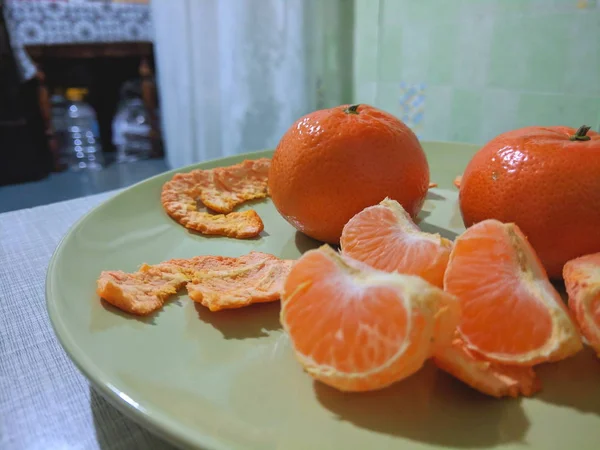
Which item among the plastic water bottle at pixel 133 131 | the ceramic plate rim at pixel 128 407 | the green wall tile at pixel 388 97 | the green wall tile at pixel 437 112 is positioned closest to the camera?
the ceramic plate rim at pixel 128 407

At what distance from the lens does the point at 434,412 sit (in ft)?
1.17

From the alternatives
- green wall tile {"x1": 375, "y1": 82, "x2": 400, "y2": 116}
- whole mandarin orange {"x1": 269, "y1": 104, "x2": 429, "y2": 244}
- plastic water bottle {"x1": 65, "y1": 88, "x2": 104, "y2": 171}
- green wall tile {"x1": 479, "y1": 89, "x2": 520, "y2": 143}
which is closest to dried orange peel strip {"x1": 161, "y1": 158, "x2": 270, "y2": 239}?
whole mandarin orange {"x1": 269, "y1": 104, "x2": 429, "y2": 244}

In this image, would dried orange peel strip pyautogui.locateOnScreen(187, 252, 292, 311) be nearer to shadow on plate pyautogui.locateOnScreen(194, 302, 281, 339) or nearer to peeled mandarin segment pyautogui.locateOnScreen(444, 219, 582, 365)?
shadow on plate pyautogui.locateOnScreen(194, 302, 281, 339)

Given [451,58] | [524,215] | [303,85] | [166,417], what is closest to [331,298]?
[166,417]

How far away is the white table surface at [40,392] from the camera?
410 millimetres

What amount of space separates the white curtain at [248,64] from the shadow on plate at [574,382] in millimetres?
1548

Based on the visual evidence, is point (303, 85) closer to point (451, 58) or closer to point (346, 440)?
point (451, 58)

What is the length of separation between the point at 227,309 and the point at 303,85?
57.5 inches

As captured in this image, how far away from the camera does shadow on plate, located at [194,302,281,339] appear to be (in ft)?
1.50

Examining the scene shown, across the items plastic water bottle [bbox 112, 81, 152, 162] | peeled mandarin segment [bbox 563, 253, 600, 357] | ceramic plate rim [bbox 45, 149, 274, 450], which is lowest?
plastic water bottle [bbox 112, 81, 152, 162]

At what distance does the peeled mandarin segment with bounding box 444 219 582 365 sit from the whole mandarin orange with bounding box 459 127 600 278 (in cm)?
14

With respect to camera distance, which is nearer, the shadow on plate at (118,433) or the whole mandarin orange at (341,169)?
the shadow on plate at (118,433)

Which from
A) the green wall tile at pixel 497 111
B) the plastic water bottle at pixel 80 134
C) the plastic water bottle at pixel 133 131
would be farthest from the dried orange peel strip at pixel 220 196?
the plastic water bottle at pixel 133 131

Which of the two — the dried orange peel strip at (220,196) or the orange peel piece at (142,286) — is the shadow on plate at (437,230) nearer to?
the dried orange peel strip at (220,196)
